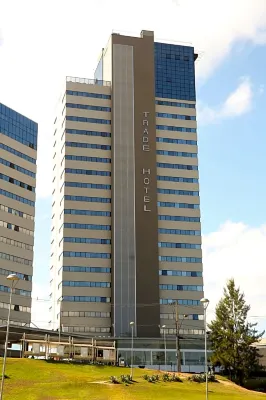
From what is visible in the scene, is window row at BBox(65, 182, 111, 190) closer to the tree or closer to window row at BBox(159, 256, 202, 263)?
window row at BBox(159, 256, 202, 263)

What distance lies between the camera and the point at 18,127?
151750 millimetres

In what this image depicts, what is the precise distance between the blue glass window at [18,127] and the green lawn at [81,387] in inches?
3129

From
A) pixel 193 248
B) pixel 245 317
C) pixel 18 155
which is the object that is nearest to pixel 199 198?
pixel 193 248

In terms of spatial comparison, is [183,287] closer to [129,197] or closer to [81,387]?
[129,197]

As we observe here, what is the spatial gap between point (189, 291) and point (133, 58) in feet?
204

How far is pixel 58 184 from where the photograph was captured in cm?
16162

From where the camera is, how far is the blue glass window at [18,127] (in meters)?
147

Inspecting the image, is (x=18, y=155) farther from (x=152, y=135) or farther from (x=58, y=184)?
(x=152, y=135)

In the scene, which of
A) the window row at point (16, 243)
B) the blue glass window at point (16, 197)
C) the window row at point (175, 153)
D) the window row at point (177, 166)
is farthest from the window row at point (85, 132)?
the window row at point (16, 243)

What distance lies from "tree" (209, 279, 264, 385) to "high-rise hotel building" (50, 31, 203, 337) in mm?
39305

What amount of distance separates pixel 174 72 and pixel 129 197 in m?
37.8

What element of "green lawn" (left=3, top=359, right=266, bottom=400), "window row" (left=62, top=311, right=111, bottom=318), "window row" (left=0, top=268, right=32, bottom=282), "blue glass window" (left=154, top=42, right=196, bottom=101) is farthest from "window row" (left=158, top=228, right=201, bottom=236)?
"green lawn" (left=3, top=359, right=266, bottom=400)

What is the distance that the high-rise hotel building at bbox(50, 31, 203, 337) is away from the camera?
5714 inches

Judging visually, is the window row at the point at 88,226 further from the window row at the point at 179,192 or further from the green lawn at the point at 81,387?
the green lawn at the point at 81,387
